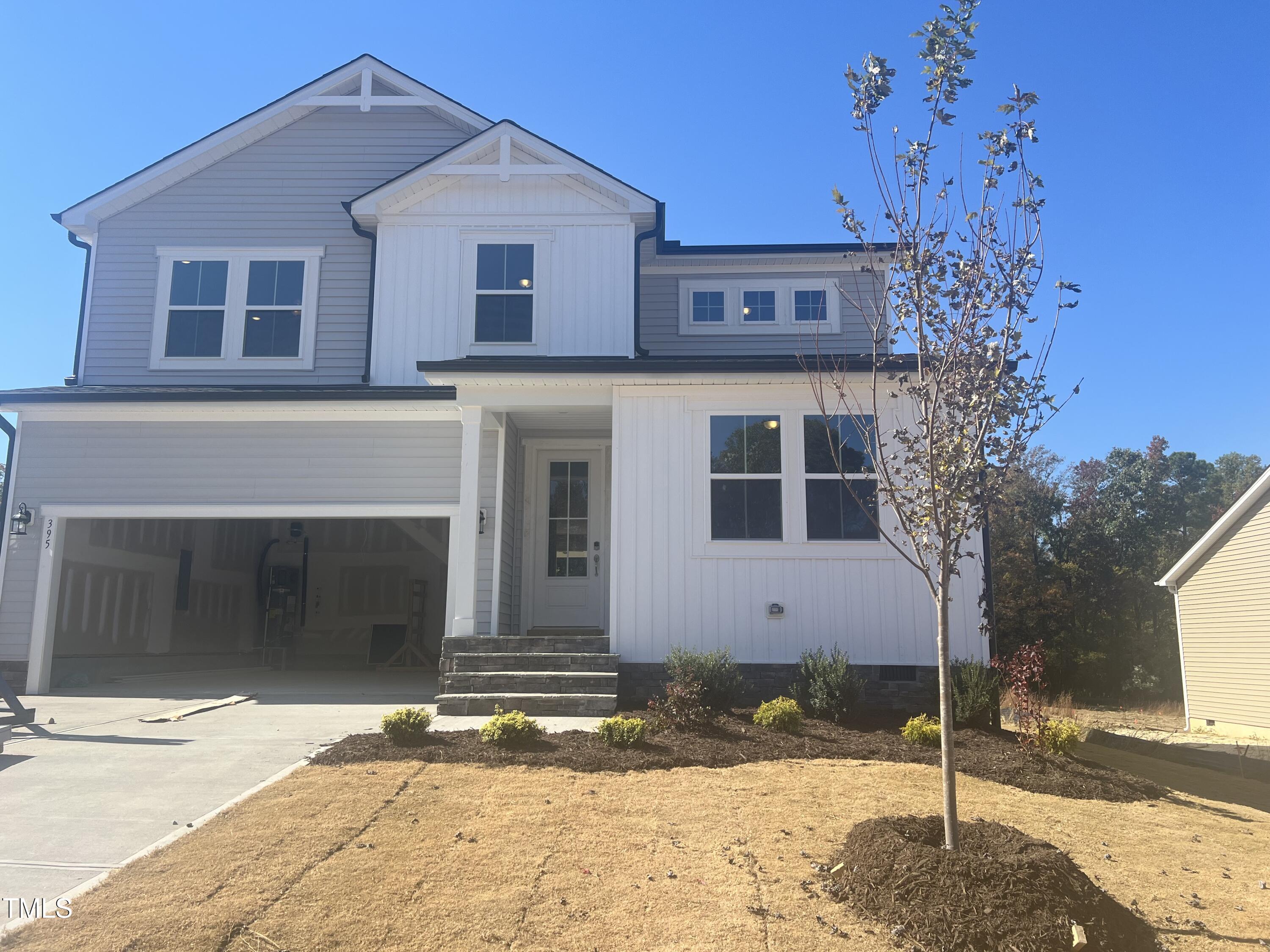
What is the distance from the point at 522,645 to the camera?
904cm

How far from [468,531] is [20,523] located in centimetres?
599

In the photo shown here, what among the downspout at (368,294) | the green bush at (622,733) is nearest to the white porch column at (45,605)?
the downspout at (368,294)

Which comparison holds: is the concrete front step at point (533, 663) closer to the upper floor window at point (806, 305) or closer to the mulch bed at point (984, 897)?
the mulch bed at point (984, 897)

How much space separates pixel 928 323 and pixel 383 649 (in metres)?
14.6

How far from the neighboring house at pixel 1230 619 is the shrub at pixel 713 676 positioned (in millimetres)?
13055

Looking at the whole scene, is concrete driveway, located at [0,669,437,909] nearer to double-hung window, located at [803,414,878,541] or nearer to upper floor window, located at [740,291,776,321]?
double-hung window, located at [803,414,878,541]

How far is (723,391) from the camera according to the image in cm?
965

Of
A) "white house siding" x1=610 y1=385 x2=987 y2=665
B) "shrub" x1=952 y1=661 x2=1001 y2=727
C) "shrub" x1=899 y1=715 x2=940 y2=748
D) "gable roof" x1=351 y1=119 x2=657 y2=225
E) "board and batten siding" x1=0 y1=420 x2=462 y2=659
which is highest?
"gable roof" x1=351 y1=119 x2=657 y2=225

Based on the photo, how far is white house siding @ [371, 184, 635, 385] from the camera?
12273mm

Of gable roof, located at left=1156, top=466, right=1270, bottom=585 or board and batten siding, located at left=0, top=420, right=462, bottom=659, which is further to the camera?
gable roof, located at left=1156, top=466, right=1270, bottom=585

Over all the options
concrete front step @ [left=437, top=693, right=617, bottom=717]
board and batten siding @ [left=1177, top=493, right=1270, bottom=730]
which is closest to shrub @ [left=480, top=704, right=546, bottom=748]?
concrete front step @ [left=437, top=693, right=617, bottom=717]

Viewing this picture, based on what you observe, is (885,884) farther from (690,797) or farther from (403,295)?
(403,295)

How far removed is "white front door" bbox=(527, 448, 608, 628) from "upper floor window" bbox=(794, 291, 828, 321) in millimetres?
4823

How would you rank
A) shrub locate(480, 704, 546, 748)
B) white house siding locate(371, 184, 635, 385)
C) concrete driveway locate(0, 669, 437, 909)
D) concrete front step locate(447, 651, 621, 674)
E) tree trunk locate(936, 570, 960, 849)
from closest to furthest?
1. tree trunk locate(936, 570, 960, 849)
2. concrete driveway locate(0, 669, 437, 909)
3. shrub locate(480, 704, 546, 748)
4. concrete front step locate(447, 651, 621, 674)
5. white house siding locate(371, 184, 635, 385)
